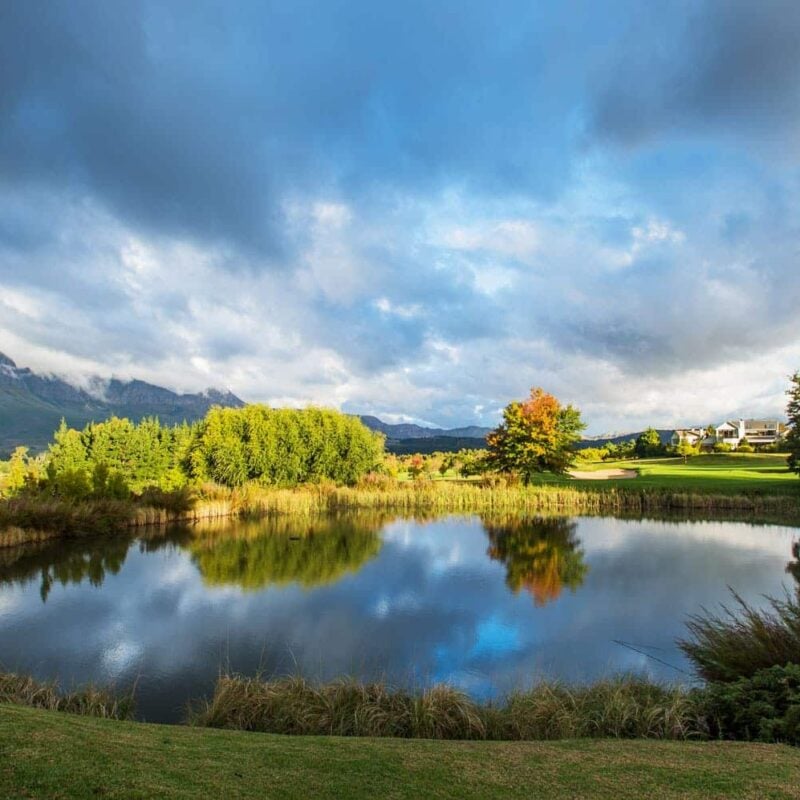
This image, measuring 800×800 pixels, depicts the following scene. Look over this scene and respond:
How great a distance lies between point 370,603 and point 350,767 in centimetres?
1091

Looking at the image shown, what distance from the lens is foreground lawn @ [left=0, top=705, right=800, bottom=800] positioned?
3754 millimetres

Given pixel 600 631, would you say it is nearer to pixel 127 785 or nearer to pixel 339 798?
pixel 339 798

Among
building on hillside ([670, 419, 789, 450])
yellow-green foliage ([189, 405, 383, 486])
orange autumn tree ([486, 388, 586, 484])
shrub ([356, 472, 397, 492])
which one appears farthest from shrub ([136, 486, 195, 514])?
building on hillside ([670, 419, 789, 450])

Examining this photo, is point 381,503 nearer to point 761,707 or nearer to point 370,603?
point 370,603

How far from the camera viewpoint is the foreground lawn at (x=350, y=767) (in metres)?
3.75

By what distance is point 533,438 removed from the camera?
3838 centimetres

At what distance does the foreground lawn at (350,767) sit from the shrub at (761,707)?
765 millimetres

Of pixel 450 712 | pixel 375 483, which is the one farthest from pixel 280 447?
pixel 450 712

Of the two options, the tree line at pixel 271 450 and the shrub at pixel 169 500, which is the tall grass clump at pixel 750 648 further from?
the tree line at pixel 271 450

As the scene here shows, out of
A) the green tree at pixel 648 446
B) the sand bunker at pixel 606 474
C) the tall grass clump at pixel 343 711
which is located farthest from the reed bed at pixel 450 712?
the green tree at pixel 648 446

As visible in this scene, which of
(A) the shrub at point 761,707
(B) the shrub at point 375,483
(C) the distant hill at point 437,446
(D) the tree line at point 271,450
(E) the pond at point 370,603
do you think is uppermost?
(C) the distant hill at point 437,446

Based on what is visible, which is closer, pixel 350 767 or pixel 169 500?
pixel 350 767

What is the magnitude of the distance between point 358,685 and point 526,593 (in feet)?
30.0

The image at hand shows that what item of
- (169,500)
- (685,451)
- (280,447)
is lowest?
(169,500)
